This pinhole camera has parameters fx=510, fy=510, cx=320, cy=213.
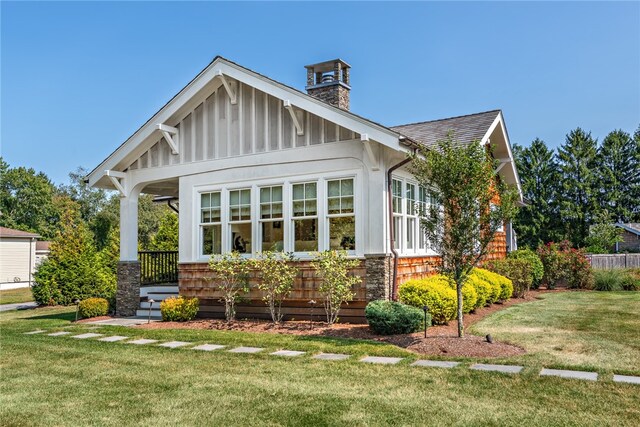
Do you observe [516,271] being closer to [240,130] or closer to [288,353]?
[240,130]

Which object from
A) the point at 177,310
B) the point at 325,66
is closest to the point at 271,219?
the point at 177,310

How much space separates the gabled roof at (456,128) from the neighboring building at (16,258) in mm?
26647

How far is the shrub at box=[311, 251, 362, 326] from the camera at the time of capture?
10.4 m

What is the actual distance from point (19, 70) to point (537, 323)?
1616cm

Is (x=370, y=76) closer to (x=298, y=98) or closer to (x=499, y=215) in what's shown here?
(x=298, y=98)

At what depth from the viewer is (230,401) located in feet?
17.9

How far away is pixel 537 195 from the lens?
1729 inches

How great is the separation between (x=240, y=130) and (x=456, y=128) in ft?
21.5

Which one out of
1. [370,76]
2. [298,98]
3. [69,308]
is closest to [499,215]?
[298,98]

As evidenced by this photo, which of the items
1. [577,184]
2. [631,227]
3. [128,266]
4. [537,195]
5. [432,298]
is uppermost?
[577,184]

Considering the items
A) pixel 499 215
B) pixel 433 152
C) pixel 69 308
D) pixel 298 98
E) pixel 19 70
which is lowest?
pixel 69 308

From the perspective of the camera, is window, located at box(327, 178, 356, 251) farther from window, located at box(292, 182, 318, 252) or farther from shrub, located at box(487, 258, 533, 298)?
shrub, located at box(487, 258, 533, 298)

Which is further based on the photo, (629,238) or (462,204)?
(629,238)

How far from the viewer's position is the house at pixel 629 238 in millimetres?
39844
